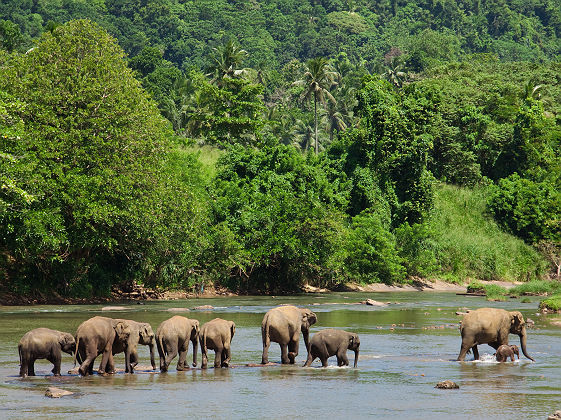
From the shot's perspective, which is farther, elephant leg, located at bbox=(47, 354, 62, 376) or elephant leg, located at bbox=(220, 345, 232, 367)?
elephant leg, located at bbox=(220, 345, 232, 367)

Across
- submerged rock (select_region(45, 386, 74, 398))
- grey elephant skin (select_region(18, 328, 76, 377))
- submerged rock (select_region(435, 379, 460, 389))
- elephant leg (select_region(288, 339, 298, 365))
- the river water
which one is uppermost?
grey elephant skin (select_region(18, 328, 76, 377))

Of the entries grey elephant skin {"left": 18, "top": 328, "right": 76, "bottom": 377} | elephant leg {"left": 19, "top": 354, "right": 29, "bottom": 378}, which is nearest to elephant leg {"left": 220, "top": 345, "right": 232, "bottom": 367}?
grey elephant skin {"left": 18, "top": 328, "right": 76, "bottom": 377}

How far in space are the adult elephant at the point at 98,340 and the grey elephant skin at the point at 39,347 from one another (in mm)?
426

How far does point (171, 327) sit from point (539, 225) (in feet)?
199

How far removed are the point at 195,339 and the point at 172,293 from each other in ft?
88.0

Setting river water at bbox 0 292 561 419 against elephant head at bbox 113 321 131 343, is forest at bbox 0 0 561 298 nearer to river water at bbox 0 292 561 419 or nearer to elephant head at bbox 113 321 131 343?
river water at bbox 0 292 561 419

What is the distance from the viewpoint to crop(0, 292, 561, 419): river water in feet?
52.0

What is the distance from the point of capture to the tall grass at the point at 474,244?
6938cm

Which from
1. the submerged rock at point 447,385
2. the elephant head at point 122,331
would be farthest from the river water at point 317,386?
the elephant head at point 122,331

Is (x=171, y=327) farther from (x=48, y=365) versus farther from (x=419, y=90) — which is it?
(x=419, y=90)

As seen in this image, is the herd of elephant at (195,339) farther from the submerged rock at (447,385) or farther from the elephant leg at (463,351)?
the submerged rock at (447,385)

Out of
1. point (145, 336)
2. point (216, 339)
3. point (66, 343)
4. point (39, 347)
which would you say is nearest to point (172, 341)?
point (145, 336)

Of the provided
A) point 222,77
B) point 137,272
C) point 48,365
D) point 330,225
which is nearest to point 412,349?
point 48,365

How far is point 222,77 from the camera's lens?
80.2m
